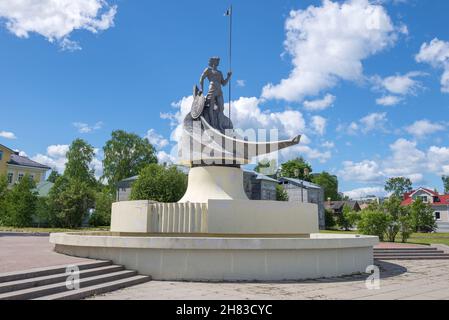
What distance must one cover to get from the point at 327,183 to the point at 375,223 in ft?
199

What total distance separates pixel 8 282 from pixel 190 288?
3.51 metres

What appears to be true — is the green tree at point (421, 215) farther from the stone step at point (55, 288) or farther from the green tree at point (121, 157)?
the stone step at point (55, 288)

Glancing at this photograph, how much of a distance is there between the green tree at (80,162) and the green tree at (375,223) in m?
40.0

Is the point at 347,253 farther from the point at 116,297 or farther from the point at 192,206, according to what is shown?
the point at 116,297

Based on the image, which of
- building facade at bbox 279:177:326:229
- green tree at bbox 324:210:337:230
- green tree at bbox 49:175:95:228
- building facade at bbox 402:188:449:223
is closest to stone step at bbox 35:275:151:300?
green tree at bbox 49:175:95:228

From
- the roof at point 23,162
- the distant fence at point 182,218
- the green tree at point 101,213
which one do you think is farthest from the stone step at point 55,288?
the roof at point 23,162

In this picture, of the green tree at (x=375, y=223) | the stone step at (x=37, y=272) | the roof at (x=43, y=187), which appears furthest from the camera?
the roof at (x=43, y=187)

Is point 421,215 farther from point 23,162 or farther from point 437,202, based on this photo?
point 23,162

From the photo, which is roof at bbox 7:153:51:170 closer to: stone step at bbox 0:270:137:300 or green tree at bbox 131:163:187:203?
green tree at bbox 131:163:187:203

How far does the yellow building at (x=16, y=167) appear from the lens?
159 feet

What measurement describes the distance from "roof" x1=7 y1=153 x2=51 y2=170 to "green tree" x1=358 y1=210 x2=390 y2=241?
141ft

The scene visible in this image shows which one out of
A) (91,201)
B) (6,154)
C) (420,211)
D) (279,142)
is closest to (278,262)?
(279,142)

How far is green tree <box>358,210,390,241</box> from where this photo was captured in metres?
24.5
